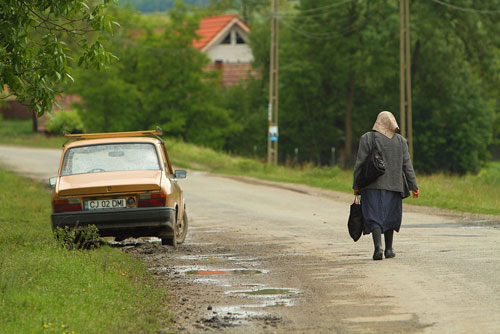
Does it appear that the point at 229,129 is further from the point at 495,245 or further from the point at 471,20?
the point at 495,245

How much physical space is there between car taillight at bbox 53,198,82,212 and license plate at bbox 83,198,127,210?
3.7 inches

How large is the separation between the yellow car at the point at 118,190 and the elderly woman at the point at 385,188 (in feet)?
9.32

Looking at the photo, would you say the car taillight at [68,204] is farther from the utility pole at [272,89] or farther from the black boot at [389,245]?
the utility pole at [272,89]

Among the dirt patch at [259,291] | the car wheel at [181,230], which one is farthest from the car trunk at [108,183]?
the car wheel at [181,230]

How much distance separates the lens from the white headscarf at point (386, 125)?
10.5 m

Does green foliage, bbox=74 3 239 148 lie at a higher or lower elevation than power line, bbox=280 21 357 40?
lower

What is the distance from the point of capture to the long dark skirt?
1049cm

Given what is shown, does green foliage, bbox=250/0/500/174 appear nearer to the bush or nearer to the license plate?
the bush

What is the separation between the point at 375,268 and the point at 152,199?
341 centimetres

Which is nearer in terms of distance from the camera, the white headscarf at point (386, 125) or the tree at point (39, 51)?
the white headscarf at point (386, 125)

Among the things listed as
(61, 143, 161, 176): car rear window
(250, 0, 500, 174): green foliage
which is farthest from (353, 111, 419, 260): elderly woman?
(250, 0, 500, 174): green foliage

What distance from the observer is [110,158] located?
12.6 m

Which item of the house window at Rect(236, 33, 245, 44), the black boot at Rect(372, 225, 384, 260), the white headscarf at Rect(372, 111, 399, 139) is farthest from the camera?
the house window at Rect(236, 33, 245, 44)

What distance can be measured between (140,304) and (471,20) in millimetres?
46006
